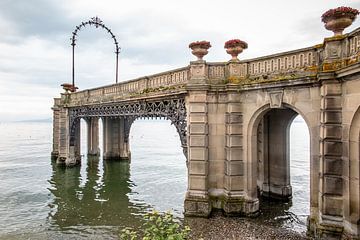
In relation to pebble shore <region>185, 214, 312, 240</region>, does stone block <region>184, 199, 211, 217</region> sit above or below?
above

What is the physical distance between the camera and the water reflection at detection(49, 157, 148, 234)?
1655 centimetres

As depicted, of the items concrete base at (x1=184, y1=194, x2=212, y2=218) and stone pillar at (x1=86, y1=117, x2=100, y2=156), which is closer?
concrete base at (x1=184, y1=194, x2=212, y2=218)

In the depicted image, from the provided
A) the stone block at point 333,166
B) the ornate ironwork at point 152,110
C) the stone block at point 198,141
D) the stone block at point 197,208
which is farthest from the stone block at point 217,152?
the stone block at point 333,166

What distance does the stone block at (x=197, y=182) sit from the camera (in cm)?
1542

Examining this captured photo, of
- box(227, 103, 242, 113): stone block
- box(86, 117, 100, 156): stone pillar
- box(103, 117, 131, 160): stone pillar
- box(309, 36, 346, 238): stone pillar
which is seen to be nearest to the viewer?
box(309, 36, 346, 238): stone pillar

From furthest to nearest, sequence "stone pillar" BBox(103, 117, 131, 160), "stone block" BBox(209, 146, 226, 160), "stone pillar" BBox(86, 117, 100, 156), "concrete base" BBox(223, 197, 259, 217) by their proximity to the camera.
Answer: "stone pillar" BBox(86, 117, 100, 156), "stone pillar" BBox(103, 117, 131, 160), "stone block" BBox(209, 146, 226, 160), "concrete base" BBox(223, 197, 259, 217)

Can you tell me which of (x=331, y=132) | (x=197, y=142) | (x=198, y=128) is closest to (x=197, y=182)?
(x=197, y=142)

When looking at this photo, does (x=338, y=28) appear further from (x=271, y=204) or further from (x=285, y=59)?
→ (x=271, y=204)

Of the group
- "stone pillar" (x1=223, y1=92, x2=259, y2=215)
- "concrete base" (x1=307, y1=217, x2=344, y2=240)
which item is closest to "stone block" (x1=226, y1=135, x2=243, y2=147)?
"stone pillar" (x1=223, y1=92, x2=259, y2=215)

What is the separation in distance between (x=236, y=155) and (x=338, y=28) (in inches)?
296

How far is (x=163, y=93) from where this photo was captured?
58.3 feet

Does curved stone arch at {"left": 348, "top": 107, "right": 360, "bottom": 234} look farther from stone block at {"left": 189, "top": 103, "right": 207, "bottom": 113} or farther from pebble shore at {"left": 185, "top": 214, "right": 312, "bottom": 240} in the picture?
stone block at {"left": 189, "top": 103, "right": 207, "bottom": 113}

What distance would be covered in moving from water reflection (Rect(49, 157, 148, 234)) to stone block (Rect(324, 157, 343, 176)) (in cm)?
1004

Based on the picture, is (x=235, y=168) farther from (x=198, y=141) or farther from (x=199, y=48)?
(x=199, y=48)
